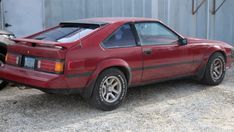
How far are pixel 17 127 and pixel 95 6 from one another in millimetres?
5983

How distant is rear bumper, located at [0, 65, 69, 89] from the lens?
546cm

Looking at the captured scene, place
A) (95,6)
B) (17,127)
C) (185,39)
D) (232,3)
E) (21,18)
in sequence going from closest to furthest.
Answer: (17,127)
(185,39)
(21,18)
(95,6)
(232,3)

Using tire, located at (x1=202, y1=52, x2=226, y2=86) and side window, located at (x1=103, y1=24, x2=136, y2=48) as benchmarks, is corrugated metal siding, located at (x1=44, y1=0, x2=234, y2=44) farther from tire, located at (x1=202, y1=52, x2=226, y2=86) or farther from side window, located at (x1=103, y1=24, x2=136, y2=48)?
side window, located at (x1=103, y1=24, x2=136, y2=48)

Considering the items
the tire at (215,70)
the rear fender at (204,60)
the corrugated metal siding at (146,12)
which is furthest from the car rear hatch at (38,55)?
the corrugated metal siding at (146,12)

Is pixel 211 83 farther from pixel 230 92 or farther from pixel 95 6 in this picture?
pixel 95 6

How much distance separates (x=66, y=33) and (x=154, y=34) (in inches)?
62.6

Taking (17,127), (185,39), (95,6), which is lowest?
(17,127)

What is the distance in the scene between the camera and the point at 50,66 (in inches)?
219

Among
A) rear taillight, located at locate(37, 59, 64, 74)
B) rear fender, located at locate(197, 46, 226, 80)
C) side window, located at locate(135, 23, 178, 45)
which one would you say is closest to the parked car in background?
rear taillight, located at locate(37, 59, 64, 74)

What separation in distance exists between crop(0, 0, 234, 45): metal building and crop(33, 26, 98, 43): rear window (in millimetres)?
3638

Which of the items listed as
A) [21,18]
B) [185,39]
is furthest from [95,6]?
[185,39]

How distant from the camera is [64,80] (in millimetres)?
5500

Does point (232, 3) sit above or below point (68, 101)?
above

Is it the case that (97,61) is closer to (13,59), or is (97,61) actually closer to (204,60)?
(13,59)
